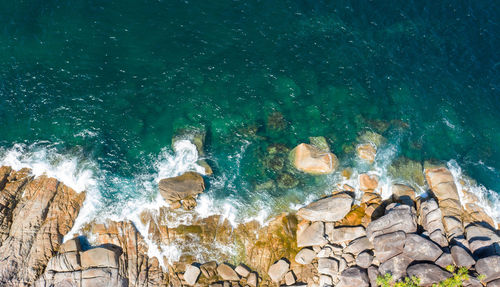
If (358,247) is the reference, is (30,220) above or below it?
above

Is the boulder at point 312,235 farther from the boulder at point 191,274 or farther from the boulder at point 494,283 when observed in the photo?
the boulder at point 494,283

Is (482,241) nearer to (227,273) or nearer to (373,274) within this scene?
(373,274)

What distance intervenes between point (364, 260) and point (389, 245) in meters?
3.25

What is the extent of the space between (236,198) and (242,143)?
7.99 metres

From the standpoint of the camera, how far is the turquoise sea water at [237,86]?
156 ft

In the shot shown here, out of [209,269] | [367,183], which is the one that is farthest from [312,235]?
[209,269]

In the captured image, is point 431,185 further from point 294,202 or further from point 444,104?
point 294,202

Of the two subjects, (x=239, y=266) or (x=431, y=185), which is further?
(x=431, y=185)

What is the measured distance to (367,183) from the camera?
159 ft

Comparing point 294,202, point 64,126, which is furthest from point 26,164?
point 294,202

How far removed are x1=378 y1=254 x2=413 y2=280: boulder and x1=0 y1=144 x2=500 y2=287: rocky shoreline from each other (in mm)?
106

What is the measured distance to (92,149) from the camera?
155 ft

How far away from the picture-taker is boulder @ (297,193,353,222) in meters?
44.3

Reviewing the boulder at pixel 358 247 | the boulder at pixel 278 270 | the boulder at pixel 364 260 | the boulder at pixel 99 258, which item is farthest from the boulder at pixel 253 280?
the boulder at pixel 99 258
